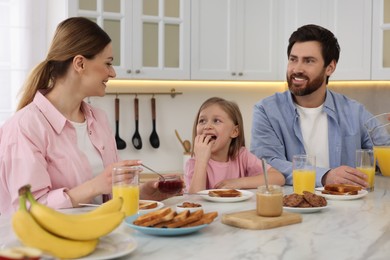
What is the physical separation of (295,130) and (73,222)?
1.98 m

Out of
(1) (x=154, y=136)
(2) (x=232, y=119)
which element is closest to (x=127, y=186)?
(2) (x=232, y=119)

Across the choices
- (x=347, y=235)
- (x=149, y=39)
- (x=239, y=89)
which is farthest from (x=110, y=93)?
(x=347, y=235)

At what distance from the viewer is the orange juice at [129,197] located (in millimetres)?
1819

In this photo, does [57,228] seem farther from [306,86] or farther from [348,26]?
[348,26]

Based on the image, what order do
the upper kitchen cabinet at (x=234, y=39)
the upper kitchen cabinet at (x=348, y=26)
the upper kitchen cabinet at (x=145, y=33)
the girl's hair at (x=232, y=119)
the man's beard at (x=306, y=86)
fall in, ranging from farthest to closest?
the upper kitchen cabinet at (x=234, y=39) < the upper kitchen cabinet at (x=348, y=26) < the upper kitchen cabinet at (x=145, y=33) < the man's beard at (x=306, y=86) < the girl's hair at (x=232, y=119)

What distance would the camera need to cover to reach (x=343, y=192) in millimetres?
2207

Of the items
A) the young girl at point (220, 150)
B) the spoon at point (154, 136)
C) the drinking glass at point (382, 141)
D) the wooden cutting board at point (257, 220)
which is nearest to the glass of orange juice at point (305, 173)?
the young girl at point (220, 150)

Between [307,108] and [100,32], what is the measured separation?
4.28 ft

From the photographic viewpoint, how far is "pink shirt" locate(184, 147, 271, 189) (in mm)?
2744

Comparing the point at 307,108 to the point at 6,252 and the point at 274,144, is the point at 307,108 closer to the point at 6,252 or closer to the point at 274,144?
the point at 274,144

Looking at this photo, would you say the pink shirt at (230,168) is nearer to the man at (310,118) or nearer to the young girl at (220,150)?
the young girl at (220,150)

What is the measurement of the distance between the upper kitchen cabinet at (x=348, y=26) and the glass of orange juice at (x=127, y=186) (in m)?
2.80

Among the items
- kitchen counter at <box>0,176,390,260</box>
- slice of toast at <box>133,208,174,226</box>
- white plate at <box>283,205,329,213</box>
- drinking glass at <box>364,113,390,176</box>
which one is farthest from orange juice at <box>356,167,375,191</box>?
slice of toast at <box>133,208,174,226</box>

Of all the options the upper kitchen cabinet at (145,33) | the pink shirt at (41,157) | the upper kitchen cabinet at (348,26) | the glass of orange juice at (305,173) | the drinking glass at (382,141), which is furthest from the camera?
the upper kitchen cabinet at (348,26)
